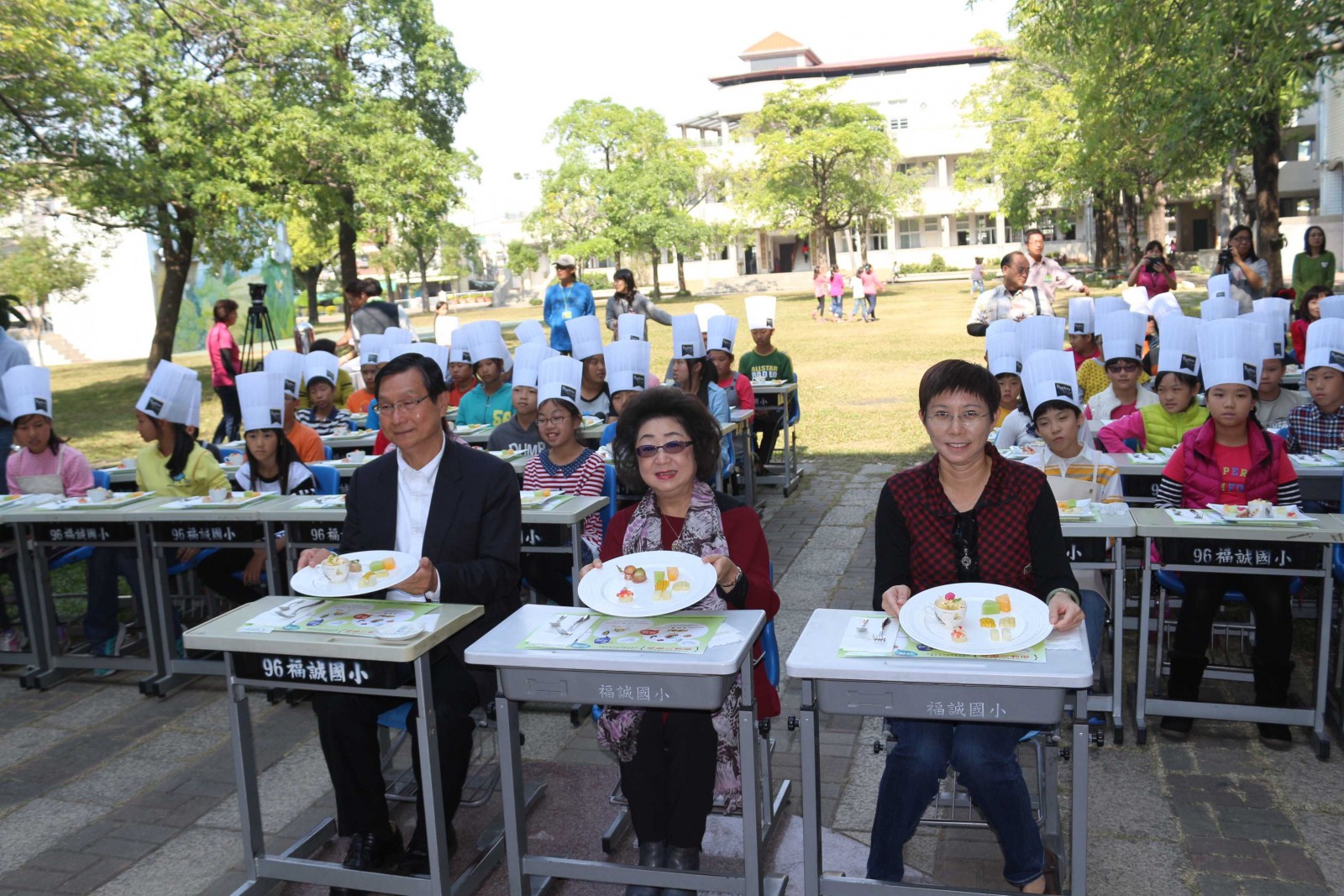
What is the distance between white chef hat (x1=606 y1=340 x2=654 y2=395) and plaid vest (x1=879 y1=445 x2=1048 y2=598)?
3976 millimetres

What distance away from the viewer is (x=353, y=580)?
3.60m

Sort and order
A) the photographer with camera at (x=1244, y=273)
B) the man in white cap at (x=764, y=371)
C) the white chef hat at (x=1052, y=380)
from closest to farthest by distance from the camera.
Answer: the white chef hat at (x=1052, y=380), the man in white cap at (x=764, y=371), the photographer with camera at (x=1244, y=273)

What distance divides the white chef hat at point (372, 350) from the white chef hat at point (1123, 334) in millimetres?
6254

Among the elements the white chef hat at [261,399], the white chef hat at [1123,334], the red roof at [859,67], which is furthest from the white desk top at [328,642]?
the red roof at [859,67]

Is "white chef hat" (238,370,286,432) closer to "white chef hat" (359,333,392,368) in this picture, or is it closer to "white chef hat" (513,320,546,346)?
"white chef hat" (513,320,546,346)

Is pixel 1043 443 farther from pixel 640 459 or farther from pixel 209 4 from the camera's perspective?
pixel 209 4

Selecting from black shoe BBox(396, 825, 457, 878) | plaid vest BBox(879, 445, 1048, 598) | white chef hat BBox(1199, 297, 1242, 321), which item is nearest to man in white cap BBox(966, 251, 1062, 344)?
white chef hat BBox(1199, 297, 1242, 321)

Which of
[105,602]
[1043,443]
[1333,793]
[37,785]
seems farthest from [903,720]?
[105,602]

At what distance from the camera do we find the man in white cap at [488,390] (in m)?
8.67

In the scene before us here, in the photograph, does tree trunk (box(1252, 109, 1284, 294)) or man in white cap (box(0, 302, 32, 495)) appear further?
tree trunk (box(1252, 109, 1284, 294))

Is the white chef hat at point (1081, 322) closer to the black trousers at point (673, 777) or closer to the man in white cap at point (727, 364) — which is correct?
the man in white cap at point (727, 364)

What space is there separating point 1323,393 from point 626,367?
423 cm

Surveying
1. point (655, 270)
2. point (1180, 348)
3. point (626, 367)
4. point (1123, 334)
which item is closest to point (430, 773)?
point (626, 367)

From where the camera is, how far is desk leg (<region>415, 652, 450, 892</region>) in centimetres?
353
